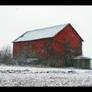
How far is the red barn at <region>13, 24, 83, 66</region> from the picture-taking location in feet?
134

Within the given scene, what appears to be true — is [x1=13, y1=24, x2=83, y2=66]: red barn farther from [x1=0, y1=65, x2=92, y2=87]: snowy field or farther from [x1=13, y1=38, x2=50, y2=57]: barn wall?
[x1=0, y1=65, x2=92, y2=87]: snowy field

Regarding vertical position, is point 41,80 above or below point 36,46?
below

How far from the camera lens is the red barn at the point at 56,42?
40781 mm

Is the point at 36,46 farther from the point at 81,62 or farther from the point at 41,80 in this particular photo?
the point at 41,80

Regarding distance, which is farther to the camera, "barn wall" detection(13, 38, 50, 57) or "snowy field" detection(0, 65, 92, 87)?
"barn wall" detection(13, 38, 50, 57)

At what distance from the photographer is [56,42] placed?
1619 inches

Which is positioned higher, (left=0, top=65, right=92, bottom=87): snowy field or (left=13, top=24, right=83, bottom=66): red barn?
(left=13, top=24, right=83, bottom=66): red barn

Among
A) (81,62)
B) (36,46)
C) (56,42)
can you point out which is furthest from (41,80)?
(36,46)

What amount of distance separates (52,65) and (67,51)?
281 inches

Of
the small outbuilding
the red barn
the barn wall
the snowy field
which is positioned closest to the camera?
the snowy field

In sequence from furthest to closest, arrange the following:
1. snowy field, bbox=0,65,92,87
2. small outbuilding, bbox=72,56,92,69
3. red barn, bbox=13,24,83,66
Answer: red barn, bbox=13,24,83,66 → small outbuilding, bbox=72,56,92,69 → snowy field, bbox=0,65,92,87

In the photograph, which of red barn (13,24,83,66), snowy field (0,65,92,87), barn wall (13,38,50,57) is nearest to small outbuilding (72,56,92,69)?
red barn (13,24,83,66)

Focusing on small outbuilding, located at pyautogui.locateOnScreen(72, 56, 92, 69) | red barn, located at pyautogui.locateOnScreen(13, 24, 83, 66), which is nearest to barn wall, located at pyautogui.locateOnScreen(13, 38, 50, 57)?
red barn, located at pyautogui.locateOnScreen(13, 24, 83, 66)
